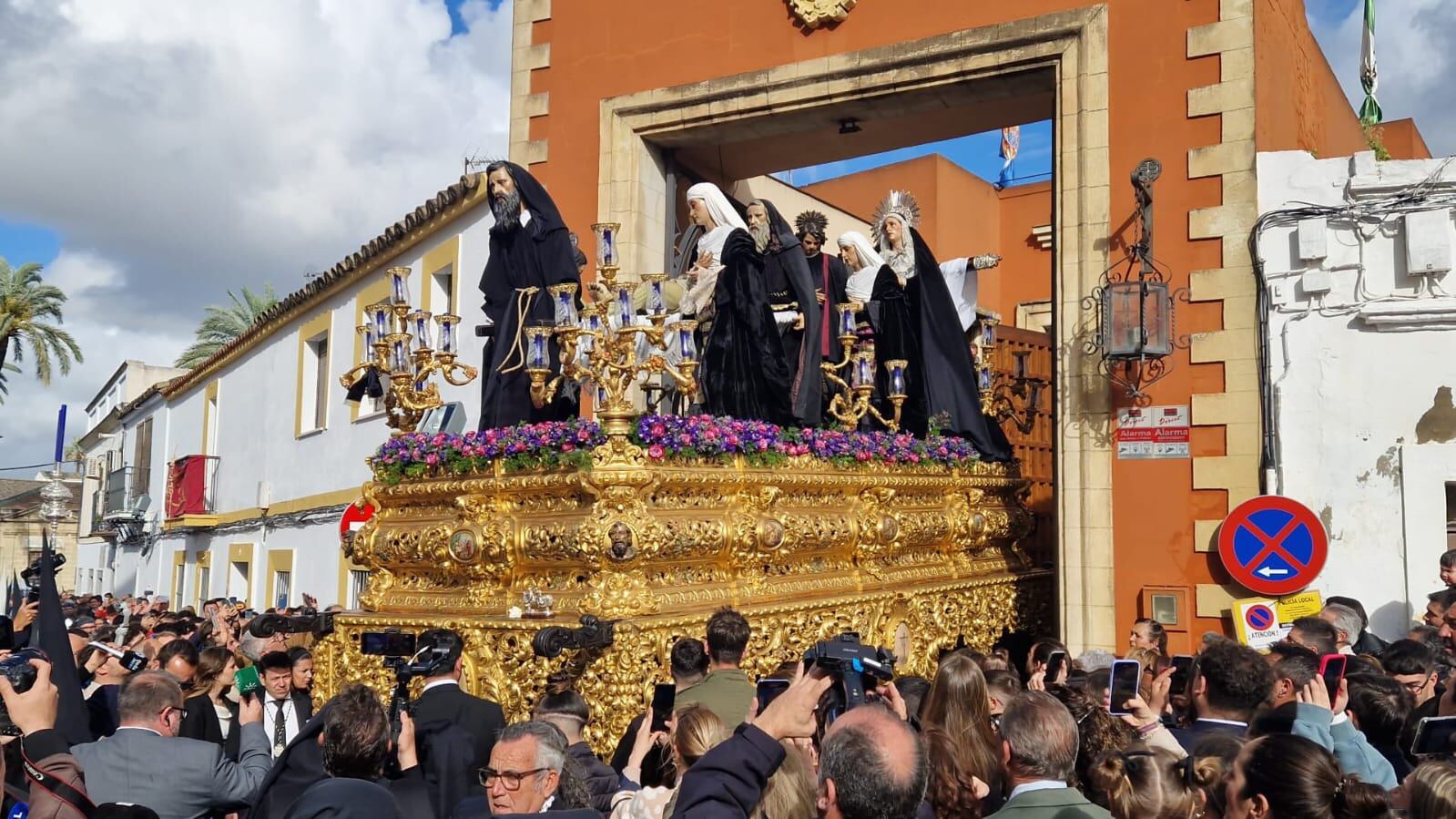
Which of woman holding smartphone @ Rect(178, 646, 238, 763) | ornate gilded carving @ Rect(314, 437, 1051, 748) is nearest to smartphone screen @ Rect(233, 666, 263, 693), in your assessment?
woman holding smartphone @ Rect(178, 646, 238, 763)

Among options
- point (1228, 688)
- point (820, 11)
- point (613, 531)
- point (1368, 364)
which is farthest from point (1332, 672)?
point (820, 11)

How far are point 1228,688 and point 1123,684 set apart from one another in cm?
34

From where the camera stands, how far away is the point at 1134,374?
905 centimetres

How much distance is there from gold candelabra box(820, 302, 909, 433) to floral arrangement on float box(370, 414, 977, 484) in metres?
0.73

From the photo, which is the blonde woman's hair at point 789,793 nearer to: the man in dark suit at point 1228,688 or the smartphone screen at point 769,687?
the smartphone screen at point 769,687

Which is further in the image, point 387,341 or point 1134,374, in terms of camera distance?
point 1134,374

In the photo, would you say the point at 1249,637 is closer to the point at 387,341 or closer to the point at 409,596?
the point at 409,596

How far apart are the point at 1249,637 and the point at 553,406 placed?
5.04 metres

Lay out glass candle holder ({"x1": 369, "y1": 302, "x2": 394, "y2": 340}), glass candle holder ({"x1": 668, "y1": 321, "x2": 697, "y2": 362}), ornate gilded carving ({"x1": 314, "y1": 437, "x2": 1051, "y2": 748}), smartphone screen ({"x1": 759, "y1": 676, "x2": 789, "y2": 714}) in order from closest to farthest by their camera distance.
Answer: smartphone screen ({"x1": 759, "y1": 676, "x2": 789, "y2": 714}) → ornate gilded carving ({"x1": 314, "y1": 437, "x2": 1051, "y2": 748}) → glass candle holder ({"x1": 668, "y1": 321, "x2": 697, "y2": 362}) → glass candle holder ({"x1": 369, "y1": 302, "x2": 394, "y2": 340})

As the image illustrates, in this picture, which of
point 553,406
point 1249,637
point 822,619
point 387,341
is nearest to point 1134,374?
point 1249,637

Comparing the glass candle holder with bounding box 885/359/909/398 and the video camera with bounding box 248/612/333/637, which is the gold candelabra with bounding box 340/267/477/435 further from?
the glass candle holder with bounding box 885/359/909/398

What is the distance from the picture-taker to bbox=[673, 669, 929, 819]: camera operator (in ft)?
8.23

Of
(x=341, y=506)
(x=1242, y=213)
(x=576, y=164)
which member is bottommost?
(x=341, y=506)

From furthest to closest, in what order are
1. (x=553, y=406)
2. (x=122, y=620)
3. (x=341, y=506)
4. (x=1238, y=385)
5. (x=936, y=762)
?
(x=341, y=506)
(x=122, y=620)
(x=1238, y=385)
(x=553, y=406)
(x=936, y=762)
